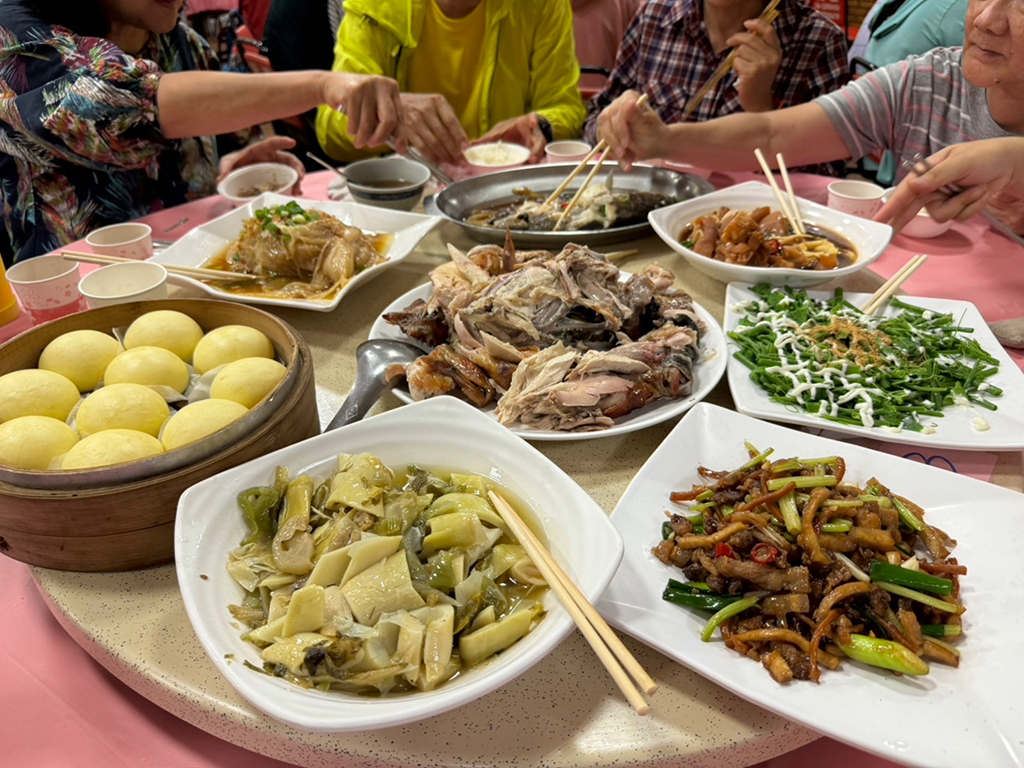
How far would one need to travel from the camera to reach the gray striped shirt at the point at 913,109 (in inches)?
126

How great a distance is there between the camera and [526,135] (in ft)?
13.2

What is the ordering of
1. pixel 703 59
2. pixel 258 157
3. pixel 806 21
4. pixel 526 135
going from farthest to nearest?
pixel 703 59, pixel 806 21, pixel 526 135, pixel 258 157

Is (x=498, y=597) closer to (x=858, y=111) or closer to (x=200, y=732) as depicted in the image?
(x=200, y=732)

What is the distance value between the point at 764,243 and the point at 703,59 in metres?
2.95

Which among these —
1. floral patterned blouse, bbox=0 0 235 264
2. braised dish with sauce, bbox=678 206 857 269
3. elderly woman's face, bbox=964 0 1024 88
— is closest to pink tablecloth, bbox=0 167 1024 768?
braised dish with sauce, bbox=678 206 857 269

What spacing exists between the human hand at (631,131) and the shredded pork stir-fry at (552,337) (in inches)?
44.4

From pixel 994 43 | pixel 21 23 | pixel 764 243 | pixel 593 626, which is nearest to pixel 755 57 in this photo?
pixel 994 43

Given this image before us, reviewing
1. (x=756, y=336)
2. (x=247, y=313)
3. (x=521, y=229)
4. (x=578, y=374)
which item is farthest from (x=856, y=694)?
(x=521, y=229)


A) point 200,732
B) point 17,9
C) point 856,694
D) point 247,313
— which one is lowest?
point 200,732

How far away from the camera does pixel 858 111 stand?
11.2 feet

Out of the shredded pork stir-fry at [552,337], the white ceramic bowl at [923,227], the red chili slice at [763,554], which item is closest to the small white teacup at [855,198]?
the white ceramic bowl at [923,227]

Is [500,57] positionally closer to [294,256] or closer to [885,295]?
[294,256]

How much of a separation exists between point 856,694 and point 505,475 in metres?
0.76

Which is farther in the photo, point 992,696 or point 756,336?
point 756,336
